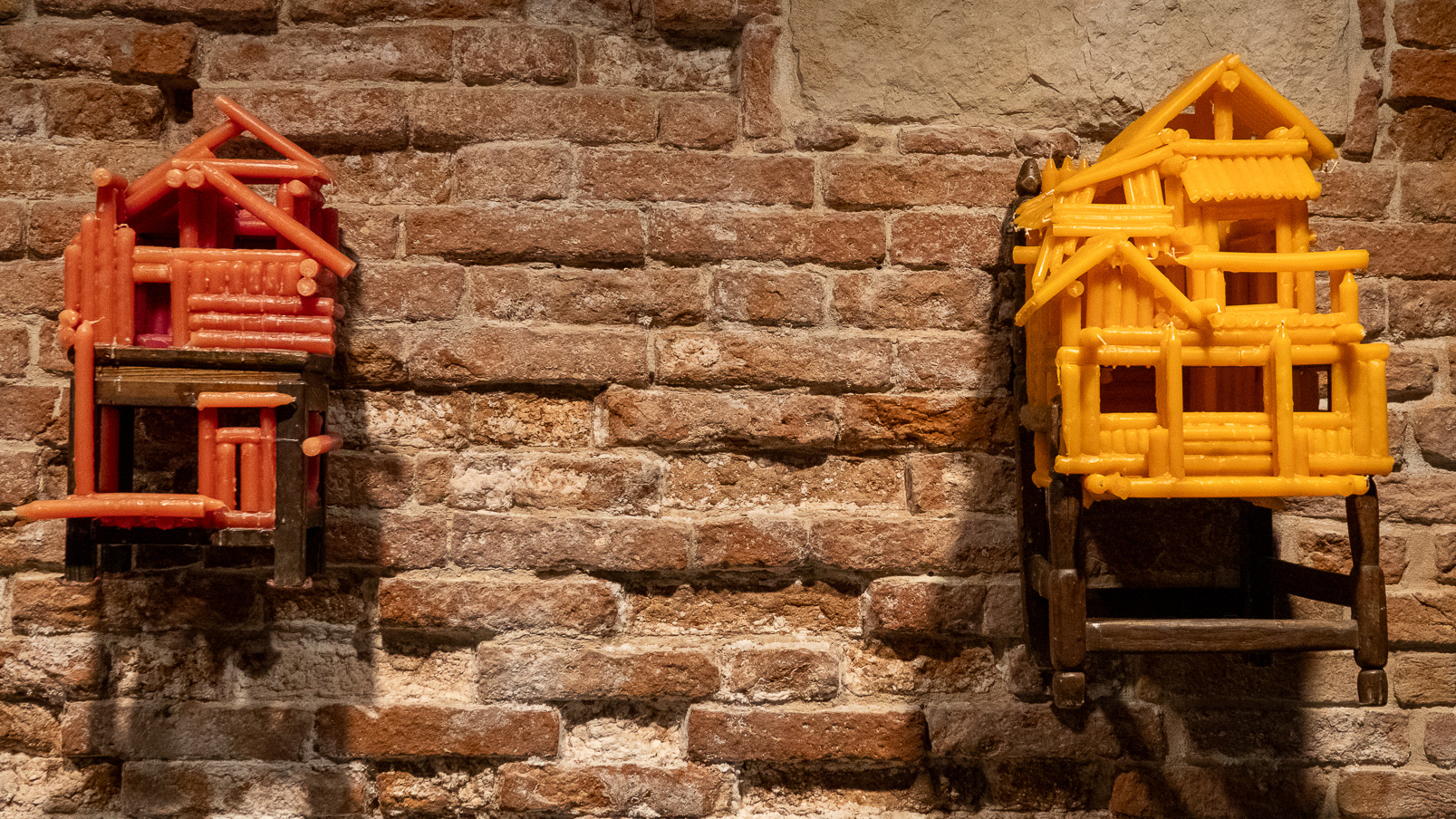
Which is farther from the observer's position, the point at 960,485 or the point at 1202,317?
the point at 960,485

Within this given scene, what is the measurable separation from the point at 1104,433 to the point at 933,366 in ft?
0.98

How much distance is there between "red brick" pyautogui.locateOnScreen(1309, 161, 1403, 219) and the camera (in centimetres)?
111

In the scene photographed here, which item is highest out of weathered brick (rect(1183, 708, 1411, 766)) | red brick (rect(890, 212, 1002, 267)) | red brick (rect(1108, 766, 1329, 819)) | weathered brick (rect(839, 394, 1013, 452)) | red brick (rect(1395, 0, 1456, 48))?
red brick (rect(1395, 0, 1456, 48))

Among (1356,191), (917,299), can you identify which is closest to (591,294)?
(917,299)

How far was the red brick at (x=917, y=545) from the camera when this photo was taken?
3.57 ft

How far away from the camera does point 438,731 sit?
1068mm

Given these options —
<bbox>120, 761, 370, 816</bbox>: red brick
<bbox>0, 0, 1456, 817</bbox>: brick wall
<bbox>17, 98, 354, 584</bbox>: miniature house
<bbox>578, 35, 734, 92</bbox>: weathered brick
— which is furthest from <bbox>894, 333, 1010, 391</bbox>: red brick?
<bbox>120, 761, 370, 816</bbox>: red brick

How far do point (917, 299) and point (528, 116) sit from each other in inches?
23.3

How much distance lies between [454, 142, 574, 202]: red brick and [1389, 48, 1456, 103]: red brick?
3.83 ft

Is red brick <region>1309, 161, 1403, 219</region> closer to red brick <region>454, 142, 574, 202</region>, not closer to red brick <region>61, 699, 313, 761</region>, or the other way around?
red brick <region>454, 142, 574, 202</region>

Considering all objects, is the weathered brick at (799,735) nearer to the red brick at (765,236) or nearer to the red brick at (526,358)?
the red brick at (526,358)

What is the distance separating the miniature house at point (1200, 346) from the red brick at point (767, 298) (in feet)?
0.93

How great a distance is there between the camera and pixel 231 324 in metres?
0.90

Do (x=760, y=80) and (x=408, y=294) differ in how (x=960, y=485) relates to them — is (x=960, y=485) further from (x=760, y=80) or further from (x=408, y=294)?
(x=408, y=294)
